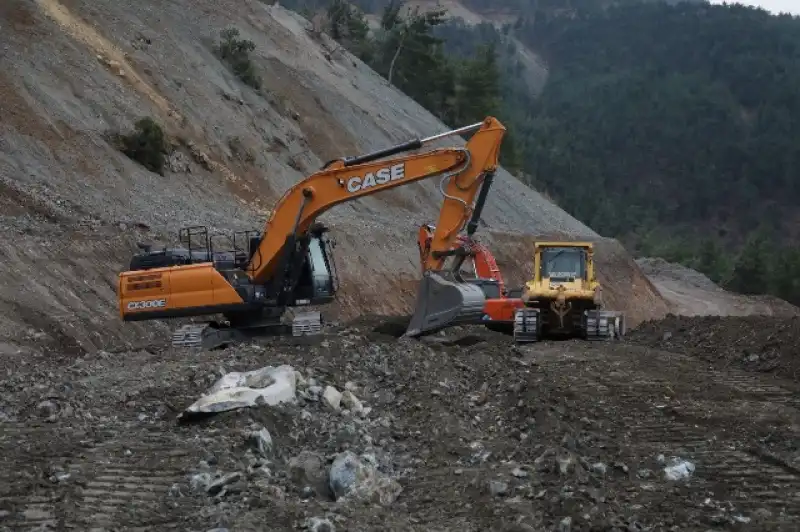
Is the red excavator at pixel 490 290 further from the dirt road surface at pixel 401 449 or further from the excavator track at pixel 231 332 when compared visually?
the dirt road surface at pixel 401 449

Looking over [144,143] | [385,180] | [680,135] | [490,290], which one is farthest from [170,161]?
[680,135]

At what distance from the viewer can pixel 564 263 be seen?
19.8 m

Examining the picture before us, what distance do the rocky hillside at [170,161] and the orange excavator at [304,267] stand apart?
8.22 feet

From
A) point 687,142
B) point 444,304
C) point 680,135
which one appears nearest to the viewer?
point 444,304

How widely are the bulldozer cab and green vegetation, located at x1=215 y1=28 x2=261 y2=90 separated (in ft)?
65.5

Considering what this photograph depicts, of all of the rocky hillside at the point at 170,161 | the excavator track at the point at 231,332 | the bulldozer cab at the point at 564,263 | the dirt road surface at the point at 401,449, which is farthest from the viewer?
the bulldozer cab at the point at 564,263

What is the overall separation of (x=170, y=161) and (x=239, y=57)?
11.1m

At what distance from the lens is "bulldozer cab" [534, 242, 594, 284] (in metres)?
19.5

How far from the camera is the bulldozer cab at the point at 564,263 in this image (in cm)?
1953

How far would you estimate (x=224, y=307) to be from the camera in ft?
49.0

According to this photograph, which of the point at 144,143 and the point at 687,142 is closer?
the point at 144,143

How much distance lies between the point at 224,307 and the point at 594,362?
572 centimetres

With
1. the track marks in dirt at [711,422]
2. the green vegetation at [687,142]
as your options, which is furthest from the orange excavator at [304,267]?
the green vegetation at [687,142]

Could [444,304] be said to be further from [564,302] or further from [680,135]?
[680,135]
